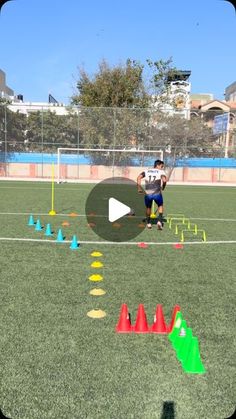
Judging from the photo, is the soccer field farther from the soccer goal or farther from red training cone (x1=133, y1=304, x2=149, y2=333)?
the soccer goal

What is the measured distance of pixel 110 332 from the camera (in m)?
4.03

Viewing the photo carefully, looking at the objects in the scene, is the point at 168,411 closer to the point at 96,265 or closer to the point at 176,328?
the point at 176,328

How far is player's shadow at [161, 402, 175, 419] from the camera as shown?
2707 mm

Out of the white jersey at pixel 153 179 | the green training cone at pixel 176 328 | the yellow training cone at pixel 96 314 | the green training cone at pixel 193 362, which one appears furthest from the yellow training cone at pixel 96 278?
the white jersey at pixel 153 179

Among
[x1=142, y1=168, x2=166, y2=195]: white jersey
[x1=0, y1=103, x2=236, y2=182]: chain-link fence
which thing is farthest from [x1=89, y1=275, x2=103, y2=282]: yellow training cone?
[x1=0, y1=103, x2=236, y2=182]: chain-link fence

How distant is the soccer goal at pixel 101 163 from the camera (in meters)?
30.2

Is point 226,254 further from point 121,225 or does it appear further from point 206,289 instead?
point 121,225

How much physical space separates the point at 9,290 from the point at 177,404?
305cm

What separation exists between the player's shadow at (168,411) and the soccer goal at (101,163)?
27.5 m

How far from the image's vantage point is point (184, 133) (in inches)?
1228

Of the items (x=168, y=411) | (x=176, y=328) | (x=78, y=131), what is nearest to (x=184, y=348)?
(x=176, y=328)

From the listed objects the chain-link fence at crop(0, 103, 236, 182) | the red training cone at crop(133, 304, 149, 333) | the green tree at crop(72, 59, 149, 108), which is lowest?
the red training cone at crop(133, 304, 149, 333)

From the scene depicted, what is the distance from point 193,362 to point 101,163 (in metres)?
27.6

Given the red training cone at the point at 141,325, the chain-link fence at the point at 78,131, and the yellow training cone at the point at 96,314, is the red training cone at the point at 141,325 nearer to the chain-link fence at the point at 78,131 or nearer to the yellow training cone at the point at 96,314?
the yellow training cone at the point at 96,314
